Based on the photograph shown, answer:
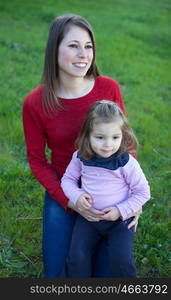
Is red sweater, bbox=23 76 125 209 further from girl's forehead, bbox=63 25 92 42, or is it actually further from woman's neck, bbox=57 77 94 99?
girl's forehead, bbox=63 25 92 42

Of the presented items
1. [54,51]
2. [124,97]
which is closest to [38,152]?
[54,51]

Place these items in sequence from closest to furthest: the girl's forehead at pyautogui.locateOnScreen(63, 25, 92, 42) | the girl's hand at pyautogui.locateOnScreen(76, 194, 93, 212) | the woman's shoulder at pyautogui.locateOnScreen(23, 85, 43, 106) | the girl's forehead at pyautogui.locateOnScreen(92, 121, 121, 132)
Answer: the girl's forehead at pyautogui.locateOnScreen(92, 121, 121, 132)
the girl's hand at pyautogui.locateOnScreen(76, 194, 93, 212)
the girl's forehead at pyautogui.locateOnScreen(63, 25, 92, 42)
the woman's shoulder at pyautogui.locateOnScreen(23, 85, 43, 106)

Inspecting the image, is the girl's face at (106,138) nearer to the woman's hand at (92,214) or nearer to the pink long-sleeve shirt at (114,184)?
the pink long-sleeve shirt at (114,184)

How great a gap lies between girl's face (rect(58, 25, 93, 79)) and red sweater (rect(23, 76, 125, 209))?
21cm

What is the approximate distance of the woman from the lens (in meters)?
2.73

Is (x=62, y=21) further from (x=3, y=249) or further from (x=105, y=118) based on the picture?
(x=3, y=249)

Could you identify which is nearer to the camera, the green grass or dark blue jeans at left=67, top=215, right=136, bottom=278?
dark blue jeans at left=67, top=215, right=136, bottom=278

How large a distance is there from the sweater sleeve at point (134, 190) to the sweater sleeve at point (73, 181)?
0.96ft

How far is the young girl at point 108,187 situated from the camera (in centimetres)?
248

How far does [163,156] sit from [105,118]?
2486mm

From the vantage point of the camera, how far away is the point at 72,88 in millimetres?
2914

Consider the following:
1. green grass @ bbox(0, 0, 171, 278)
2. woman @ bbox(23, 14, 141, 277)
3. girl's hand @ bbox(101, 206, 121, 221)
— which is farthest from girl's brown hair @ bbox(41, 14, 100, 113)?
green grass @ bbox(0, 0, 171, 278)

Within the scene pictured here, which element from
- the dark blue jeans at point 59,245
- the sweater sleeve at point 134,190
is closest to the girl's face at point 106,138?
the sweater sleeve at point 134,190

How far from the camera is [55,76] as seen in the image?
2.85 m
